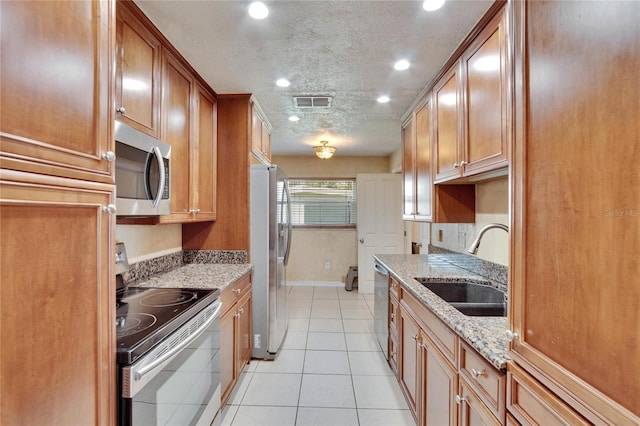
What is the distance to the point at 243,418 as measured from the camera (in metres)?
1.97

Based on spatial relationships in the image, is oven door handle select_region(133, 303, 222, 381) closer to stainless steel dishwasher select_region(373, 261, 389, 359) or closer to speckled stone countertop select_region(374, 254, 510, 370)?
speckled stone countertop select_region(374, 254, 510, 370)

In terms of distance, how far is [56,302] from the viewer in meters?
0.78

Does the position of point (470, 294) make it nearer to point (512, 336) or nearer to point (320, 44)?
point (512, 336)

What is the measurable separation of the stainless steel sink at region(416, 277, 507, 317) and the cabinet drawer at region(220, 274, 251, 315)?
1318 mm

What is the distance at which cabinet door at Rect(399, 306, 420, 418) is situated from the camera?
6.05ft

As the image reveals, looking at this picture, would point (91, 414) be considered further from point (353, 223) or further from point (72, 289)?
point (353, 223)

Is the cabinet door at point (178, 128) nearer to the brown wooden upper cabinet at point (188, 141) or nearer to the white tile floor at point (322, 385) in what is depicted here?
the brown wooden upper cabinet at point (188, 141)

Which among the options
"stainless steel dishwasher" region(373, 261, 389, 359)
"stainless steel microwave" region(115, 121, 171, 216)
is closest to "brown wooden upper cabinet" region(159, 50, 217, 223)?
"stainless steel microwave" region(115, 121, 171, 216)

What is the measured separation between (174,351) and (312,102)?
233 centimetres

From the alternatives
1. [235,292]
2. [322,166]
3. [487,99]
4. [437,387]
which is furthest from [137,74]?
[322,166]

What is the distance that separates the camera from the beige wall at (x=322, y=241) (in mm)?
5488

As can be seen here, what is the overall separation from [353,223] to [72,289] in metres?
4.85

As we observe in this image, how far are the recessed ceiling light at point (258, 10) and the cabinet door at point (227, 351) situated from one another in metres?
1.78

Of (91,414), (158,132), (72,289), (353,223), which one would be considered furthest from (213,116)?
(353,223)
